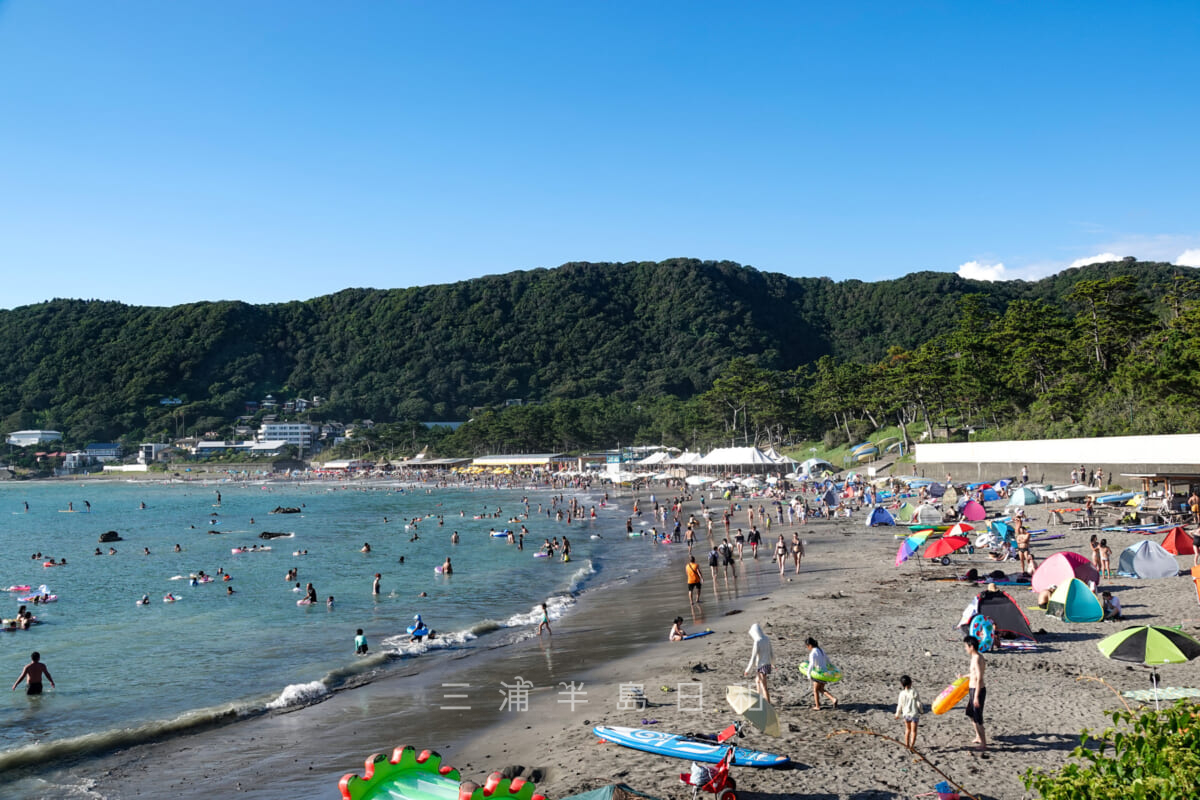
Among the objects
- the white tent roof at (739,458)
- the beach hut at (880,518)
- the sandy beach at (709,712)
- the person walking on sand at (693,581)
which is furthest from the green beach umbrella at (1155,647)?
the white tent roof at (739,458)

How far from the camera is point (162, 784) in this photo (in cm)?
1016

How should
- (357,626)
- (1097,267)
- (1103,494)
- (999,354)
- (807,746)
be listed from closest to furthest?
(807,746) → (357,626) → (1103,494) → (999,354) → (1097,267)

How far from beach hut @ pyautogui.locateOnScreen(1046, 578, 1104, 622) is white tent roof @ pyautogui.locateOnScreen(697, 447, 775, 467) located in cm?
4522

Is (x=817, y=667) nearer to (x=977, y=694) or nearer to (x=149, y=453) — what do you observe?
(x=977, y=694)

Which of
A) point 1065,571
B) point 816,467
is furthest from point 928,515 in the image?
point 816,467

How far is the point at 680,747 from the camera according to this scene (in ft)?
30.4

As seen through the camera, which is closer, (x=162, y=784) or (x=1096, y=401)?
(x=162, y=784)

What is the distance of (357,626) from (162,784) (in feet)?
32.0

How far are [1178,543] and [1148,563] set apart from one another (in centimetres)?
312

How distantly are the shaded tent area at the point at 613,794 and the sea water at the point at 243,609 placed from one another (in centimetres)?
768

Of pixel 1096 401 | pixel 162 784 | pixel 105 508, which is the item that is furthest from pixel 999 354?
pixel 105 508

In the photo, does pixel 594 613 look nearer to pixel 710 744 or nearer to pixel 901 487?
pixel 710 744

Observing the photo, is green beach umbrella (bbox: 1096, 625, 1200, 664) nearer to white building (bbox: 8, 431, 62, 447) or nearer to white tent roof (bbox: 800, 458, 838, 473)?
white tent roof (bbox: 800, 458, 838, 473)

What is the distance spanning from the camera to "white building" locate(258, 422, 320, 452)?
169 m
